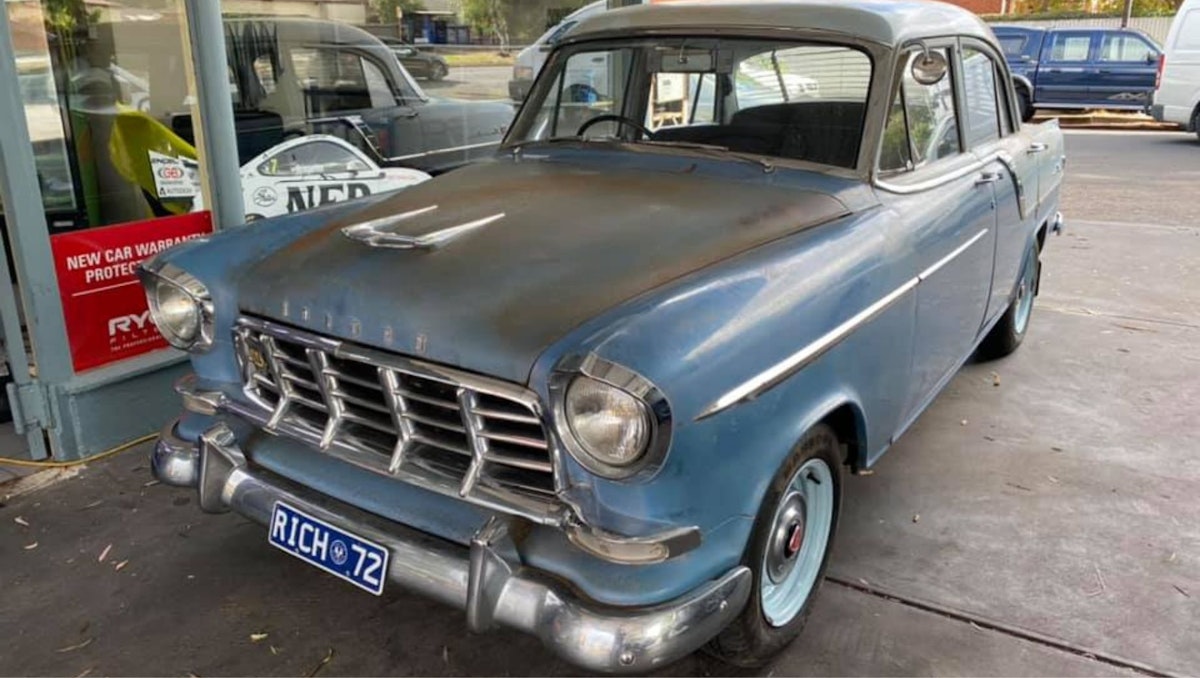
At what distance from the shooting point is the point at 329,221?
9.95 feet

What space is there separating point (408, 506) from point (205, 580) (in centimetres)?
116

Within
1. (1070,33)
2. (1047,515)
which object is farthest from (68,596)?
(1070,33)

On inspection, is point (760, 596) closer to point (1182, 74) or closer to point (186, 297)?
point (186, 297)

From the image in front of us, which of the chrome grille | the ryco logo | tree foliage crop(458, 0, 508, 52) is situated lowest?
the ryco logo

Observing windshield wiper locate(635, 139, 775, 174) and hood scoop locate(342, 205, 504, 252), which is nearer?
hood scoop locate(342, 205, 504, 252)

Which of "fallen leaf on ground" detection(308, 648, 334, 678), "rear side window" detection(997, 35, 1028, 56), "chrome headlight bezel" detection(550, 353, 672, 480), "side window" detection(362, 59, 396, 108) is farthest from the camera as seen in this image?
"rear side window" detection(997, 35, 1028, 56)

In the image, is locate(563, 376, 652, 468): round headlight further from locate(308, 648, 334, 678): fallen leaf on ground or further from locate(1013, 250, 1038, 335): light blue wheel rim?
locate(1013, 250, 1038, 335): light blue wheel rim

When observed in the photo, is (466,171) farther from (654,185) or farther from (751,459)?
(751,459)

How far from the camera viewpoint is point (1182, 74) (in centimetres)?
1420

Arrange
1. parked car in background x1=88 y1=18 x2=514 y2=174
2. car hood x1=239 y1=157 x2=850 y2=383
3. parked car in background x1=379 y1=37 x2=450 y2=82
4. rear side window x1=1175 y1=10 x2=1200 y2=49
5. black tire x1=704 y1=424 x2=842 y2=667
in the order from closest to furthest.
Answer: car hood x1=239 y1=157 x2=850 y2=383 → black tire x1=704 y1=424 x2=842 y2=667 → parked car in background x1=88 y1=18 x2=514 y2=174 → parked car in background x1=379 y1=37 x2=450 y2=82 → rear side window x1=1175 y1=10 x2=1200 y2=49

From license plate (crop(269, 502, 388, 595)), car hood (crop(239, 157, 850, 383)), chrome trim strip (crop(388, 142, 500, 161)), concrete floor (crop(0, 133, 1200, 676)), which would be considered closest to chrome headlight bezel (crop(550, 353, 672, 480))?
car hood (crop(239, 157, 850, 383))

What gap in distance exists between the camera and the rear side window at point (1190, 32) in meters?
13.8

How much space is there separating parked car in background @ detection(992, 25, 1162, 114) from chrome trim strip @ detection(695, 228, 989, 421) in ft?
50.5

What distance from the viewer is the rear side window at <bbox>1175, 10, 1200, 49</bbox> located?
1377 cm
